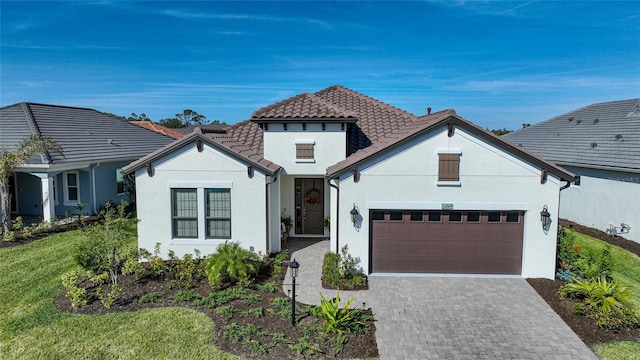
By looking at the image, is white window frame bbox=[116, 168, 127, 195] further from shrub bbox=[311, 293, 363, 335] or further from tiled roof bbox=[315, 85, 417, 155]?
shrub bbox=[311, 293, 363, 335]

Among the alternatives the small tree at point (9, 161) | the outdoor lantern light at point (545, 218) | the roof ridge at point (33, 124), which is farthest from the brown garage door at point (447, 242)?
the roof ridge at point (33, 124)

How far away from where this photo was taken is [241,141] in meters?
14.6

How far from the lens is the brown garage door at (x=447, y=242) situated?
11.1 metres

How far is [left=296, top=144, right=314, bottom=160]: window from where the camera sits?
525 inches

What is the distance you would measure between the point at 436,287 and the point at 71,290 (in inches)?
380

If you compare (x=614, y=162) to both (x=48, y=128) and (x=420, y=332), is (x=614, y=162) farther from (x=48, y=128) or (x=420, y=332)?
(x=48, y=128)

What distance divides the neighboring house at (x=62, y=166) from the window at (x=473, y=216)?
1708 cm

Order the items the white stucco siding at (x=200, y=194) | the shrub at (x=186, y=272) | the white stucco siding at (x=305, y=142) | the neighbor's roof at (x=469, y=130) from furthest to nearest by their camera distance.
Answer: the white stucco siding at (x=305, y=142) < the white stucco siding at (x=200, y=194) < the neighbor's roof at (x=469, y=130) < the shrub at (x=186, y=272)

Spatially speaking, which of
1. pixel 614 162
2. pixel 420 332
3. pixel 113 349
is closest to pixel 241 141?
pixel 113 349

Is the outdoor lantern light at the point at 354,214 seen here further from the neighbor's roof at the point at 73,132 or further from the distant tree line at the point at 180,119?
the distant tree line at the point at 180,119

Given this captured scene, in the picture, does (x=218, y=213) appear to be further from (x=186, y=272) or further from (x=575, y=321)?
(x=575, y=321)

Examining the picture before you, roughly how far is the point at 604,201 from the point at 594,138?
4810 mm

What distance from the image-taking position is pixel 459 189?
36.1 feet

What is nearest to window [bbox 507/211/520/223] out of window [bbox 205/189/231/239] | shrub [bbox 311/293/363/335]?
shrub [bbox 311/293/363/335]
